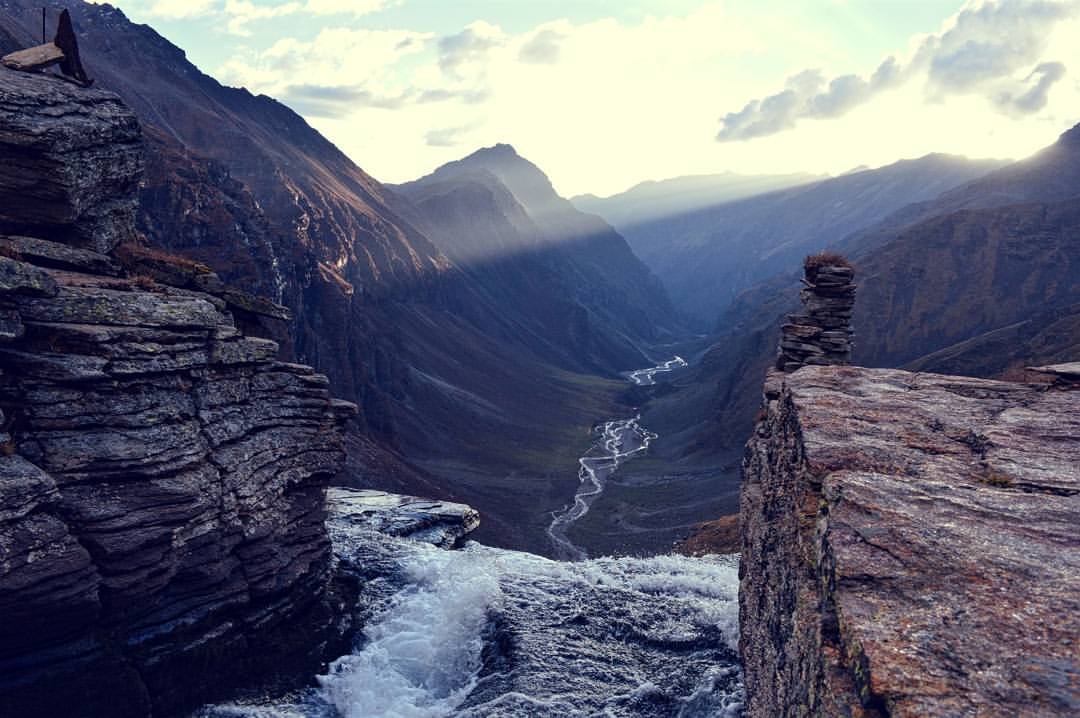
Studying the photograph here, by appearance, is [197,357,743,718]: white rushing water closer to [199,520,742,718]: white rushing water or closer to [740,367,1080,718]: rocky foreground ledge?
[199,520,742,718]: white rushing water

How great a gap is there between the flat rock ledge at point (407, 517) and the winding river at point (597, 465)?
3111cm

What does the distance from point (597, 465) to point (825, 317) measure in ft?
281

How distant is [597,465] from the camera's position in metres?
117

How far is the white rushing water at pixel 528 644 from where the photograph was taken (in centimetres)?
2395

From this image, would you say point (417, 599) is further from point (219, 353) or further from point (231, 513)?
point (219, 353)

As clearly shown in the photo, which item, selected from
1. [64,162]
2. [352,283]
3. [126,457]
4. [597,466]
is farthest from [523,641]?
[352,283]

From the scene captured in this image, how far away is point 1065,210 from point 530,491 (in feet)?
412

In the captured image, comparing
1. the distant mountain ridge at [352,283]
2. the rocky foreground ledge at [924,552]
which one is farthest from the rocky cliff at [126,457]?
the distant mountain ridge at [352,283]

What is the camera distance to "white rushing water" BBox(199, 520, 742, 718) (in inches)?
943

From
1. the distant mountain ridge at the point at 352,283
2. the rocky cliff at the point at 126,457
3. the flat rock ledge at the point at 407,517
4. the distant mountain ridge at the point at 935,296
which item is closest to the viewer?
the rocky cliff at the point at 126,457

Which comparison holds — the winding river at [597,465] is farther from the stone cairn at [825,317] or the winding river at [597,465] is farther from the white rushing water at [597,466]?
the stone cairn at [825,317]

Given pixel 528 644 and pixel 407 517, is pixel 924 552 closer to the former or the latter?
pixel 528 644

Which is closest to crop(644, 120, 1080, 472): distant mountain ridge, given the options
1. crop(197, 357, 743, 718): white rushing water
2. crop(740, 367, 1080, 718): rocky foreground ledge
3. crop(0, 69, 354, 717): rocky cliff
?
crop(197, 357, 743, 718): white rushing water

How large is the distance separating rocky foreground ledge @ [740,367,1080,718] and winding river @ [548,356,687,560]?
59.7 m
